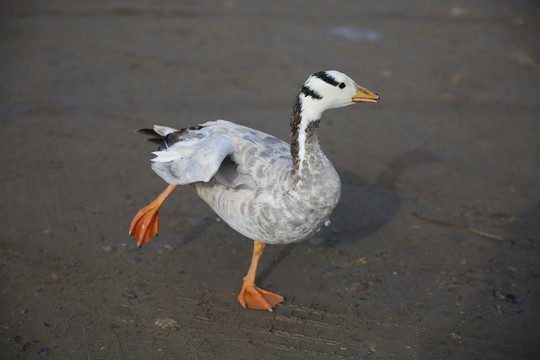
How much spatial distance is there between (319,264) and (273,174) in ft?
4.21

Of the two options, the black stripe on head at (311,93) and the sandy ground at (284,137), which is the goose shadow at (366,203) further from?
the black stripe on head at (311,93)

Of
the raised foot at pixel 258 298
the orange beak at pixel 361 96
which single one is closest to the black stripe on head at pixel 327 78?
the orange beak at pixel 361 96

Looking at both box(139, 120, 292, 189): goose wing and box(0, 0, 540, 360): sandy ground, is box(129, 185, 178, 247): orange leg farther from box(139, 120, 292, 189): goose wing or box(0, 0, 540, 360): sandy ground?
box(139, 120, 292, 189): goose wing

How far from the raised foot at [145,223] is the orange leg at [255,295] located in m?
0.94

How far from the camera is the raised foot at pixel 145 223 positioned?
15.8ft

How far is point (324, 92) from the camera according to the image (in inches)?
160

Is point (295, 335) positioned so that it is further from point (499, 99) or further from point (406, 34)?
point (406, 34)

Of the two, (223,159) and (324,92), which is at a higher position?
(324,92)

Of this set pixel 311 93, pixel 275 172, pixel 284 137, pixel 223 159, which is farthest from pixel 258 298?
pixel 284 137

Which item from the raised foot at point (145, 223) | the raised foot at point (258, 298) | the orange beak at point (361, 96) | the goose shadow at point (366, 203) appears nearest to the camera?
the orange beak at point (361, 96)

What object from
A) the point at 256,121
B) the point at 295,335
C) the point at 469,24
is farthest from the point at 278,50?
the point at 295,335

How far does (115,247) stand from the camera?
198 inches

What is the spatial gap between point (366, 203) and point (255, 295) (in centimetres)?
200

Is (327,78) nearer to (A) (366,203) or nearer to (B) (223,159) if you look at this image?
(B) (223,159)
